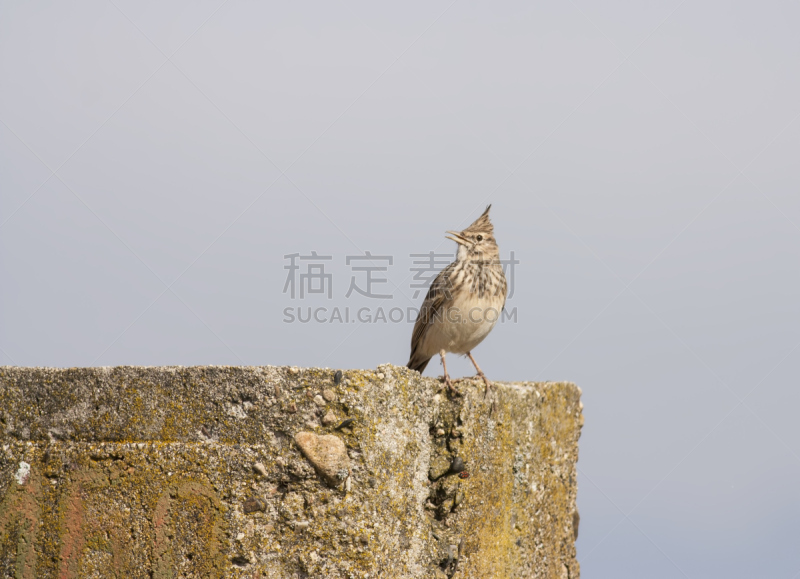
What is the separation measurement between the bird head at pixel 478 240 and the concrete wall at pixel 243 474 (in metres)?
3.20

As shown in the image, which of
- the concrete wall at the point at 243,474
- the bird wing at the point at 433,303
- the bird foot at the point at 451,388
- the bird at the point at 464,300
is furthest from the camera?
the bird wing at the point at 433,303

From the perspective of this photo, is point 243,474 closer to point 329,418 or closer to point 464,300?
point 329,418

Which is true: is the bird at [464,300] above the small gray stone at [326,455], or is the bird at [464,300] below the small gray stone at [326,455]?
above

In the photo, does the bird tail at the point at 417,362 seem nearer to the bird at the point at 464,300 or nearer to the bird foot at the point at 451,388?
the bird at the point at 464,300

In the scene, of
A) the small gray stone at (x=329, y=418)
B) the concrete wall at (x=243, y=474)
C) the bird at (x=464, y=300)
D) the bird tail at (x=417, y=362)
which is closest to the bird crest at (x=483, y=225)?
the bird at (x=464, y=300)

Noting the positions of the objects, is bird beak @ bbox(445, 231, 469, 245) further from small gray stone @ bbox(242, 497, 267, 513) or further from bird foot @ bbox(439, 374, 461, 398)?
small gray stone @ bbox(242, 497, 267, 513)

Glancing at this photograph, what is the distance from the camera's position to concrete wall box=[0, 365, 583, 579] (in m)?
3.39

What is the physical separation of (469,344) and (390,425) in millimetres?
3231

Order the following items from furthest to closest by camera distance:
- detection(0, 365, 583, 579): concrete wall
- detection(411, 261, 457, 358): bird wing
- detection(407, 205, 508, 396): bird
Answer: detection(411, 261, 457, 358): bird wing < detection(407, 205, 508, 396): bird < detection(0, 365, 583, 579): concrete wall

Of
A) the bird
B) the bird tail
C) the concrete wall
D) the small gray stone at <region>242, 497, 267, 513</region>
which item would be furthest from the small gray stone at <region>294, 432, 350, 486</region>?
the bird tail

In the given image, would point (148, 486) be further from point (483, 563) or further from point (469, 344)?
point (469, 344)

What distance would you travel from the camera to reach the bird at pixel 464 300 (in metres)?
6.70

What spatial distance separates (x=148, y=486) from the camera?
140 inches

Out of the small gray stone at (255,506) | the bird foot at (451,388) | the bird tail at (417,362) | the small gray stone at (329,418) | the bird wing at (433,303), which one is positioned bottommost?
the small gray stone at (255,506)
